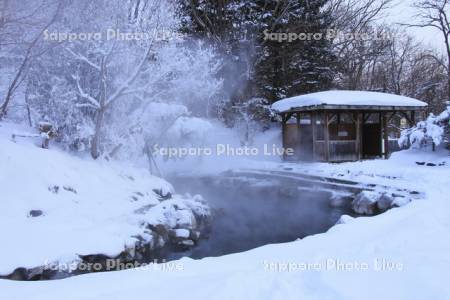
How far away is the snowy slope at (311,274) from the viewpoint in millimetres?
3771

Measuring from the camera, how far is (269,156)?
21172 mm

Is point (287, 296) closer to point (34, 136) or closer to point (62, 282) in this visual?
point (62, 282)

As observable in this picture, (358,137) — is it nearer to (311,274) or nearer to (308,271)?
(308,271)

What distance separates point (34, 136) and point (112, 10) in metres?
4.45

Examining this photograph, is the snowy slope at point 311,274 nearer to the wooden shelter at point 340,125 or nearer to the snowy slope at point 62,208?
the snowy slope at point 62,208

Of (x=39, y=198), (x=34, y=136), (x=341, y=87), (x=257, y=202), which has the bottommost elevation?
(x=257, y=202)

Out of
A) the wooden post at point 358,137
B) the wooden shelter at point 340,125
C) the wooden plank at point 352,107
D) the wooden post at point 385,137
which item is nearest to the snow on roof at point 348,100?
the wooden shelter at point 340,125

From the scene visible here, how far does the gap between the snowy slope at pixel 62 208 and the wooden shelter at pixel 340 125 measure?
289 inches

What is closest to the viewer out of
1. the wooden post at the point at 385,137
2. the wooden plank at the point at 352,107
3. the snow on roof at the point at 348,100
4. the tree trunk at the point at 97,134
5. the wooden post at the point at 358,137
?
the tree trunk at the point at 97,134

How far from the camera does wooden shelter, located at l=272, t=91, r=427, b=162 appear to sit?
15961 millimetres

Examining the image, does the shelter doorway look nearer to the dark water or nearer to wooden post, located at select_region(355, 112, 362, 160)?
wooden post, located at select_region(355, 112, 362, 160)

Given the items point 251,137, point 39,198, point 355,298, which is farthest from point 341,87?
point 355,298

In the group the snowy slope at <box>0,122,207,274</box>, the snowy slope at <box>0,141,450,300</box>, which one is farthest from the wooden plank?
the snowy slope at <box>0,141,450,300</box>

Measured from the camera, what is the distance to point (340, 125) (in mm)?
18203
